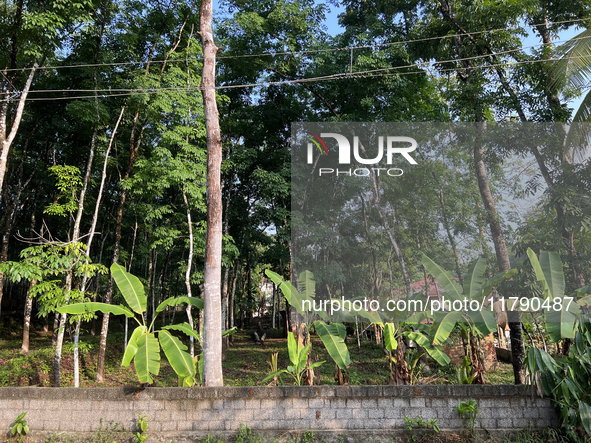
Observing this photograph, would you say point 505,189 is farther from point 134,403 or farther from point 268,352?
point 268,352

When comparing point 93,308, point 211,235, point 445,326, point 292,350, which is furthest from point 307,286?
point 93,308

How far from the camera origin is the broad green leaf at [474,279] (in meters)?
5.51

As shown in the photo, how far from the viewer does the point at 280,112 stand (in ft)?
42.5

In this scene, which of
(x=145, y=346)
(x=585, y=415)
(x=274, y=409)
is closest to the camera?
(x=585, y=415)

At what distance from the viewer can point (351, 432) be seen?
14.4 ft

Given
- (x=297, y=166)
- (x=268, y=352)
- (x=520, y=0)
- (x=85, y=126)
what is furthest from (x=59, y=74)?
(x=520, y=0)

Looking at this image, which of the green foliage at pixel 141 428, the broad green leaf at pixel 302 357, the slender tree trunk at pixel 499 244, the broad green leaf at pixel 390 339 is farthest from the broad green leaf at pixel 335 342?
the slender tree trunk at pixel 499 244

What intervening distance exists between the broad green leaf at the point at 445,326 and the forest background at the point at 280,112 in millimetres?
2239

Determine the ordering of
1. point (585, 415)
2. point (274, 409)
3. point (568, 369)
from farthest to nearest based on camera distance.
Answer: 1. point (274, 409)
2. point (568, 369)
3. point (585, 415)

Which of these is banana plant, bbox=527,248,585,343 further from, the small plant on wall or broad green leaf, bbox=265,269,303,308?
the small plant on wall

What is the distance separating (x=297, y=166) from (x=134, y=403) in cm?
843

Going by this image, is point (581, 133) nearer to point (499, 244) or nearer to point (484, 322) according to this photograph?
point (499, 244)

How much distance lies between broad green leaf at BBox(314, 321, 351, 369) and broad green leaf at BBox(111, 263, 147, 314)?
2444 millimetres

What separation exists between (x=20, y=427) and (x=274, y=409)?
9.49 ft
